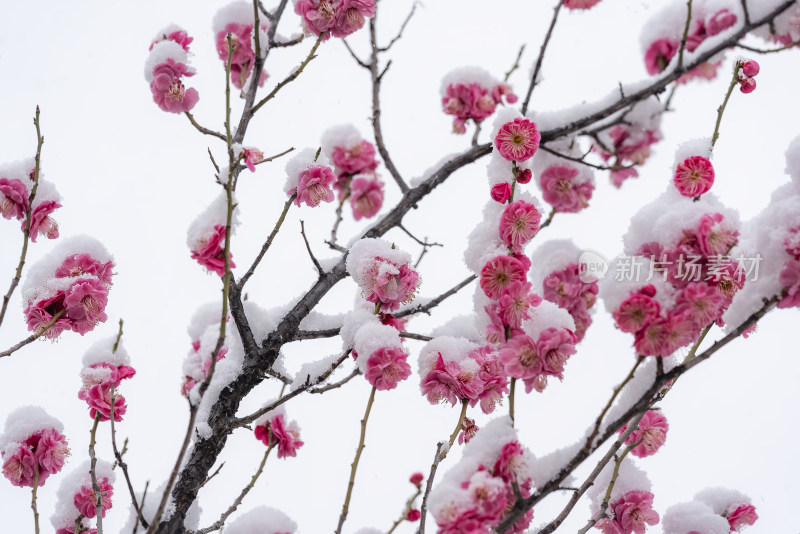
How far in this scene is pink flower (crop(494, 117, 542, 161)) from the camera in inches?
59.2

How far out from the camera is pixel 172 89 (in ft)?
6.60

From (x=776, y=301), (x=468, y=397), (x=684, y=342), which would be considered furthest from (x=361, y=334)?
(x=776, y=301)

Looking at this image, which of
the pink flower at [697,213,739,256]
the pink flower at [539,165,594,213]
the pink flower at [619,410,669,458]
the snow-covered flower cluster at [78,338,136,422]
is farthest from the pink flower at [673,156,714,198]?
the snow-covered flower cluster at [78,338,136,422]

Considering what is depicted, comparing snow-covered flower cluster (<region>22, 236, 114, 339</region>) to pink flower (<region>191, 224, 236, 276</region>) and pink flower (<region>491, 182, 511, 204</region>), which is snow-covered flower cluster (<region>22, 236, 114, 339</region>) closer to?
pink flower (<region>191, 224, 236, 276</region>)

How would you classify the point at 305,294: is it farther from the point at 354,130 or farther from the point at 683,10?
the point at 683,10

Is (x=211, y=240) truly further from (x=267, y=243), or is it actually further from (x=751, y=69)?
(x=751, y=69)

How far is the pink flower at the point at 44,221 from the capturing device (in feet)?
5.90

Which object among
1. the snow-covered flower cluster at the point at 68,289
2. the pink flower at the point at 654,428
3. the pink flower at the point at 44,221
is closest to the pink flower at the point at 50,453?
the snow-covered flower cluster at the point at 68,289

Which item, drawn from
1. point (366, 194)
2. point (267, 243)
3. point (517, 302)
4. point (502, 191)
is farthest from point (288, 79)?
point (366, 194)

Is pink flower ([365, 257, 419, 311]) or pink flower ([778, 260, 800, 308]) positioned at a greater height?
pink flower ([365, 257, 419, 311])

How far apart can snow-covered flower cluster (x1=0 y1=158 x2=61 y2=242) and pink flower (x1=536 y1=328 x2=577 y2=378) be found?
1.57 metres

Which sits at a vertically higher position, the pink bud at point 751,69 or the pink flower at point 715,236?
the pink bud at point 751,69

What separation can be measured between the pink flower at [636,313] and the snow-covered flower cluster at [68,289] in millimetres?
1431

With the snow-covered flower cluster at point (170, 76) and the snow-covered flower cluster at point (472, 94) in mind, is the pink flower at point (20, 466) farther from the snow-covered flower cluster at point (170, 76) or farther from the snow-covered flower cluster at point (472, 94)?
the snow-covered flower cluster at point (472, 94)
